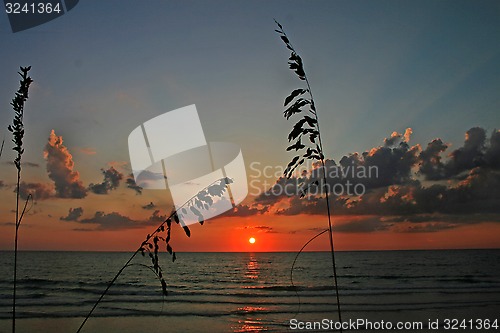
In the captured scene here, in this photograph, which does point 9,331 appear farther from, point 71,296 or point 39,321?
point 71,296

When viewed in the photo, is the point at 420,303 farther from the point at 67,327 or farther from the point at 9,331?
the point at 9,331

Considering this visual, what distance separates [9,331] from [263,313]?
8736 millimetres

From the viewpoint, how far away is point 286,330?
14.3m

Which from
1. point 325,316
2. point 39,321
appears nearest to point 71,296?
point 39,321

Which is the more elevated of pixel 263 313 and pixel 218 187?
pixel 218 187

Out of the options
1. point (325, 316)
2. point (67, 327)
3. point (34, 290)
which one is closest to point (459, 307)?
point (325, 316)

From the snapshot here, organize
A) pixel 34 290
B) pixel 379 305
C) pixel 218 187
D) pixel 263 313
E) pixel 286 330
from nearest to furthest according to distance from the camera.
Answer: pixel 218 187
pixel 286 330
pixel 263 313
pixel 379 305
pixel 34 290

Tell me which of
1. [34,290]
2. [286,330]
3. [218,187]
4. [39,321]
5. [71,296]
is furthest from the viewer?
[34,290]

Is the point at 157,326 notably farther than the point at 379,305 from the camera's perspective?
No

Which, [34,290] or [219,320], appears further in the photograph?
[34,290]

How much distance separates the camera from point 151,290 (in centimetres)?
2567

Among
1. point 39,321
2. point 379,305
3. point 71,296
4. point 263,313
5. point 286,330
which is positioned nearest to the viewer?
point 286,330

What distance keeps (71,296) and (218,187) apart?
977 inches

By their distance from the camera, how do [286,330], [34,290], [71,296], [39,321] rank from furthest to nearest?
[34,290] → [71,296] → [39,321] → [286,330]
